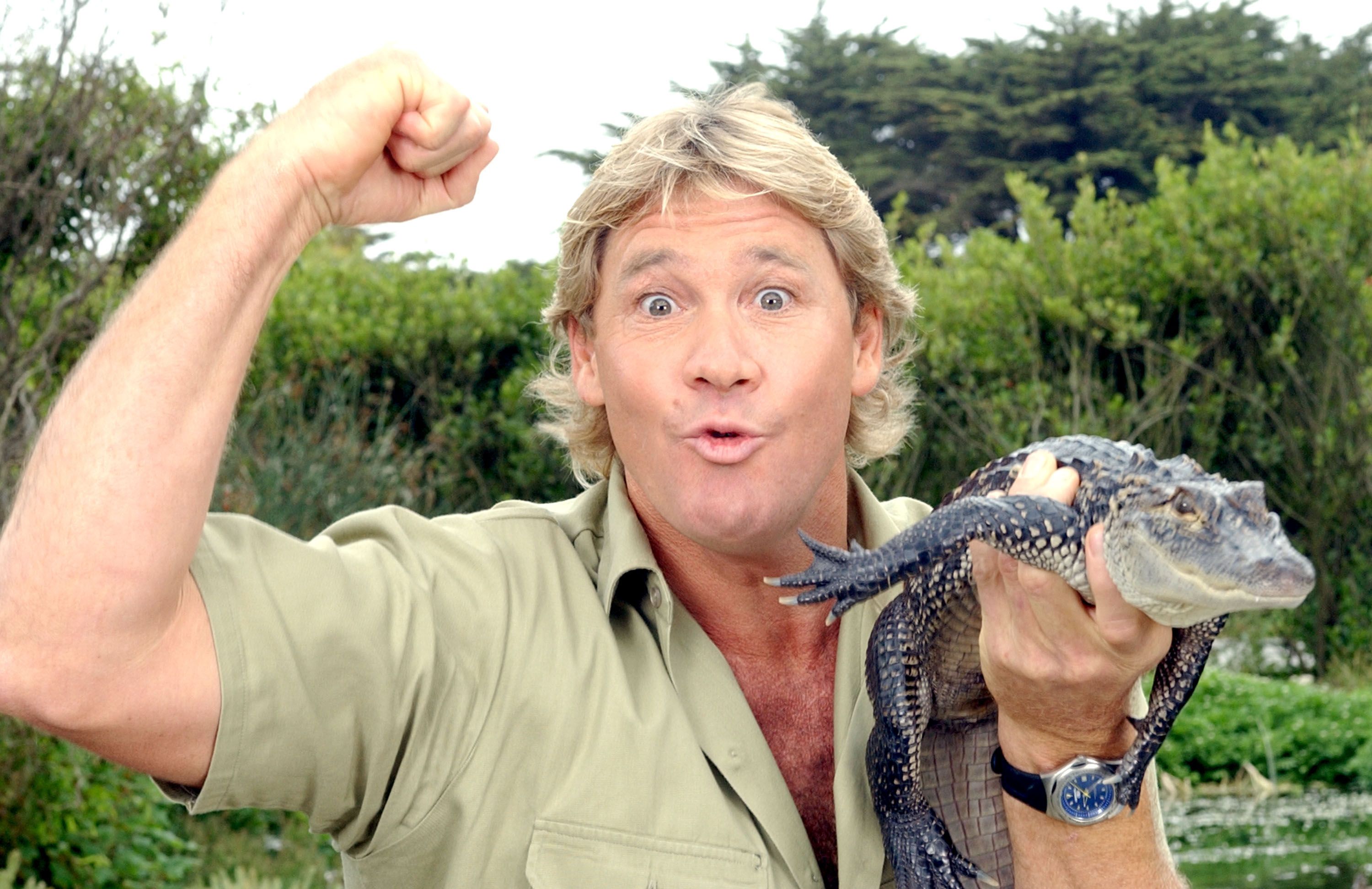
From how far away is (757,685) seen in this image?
8.80 feet

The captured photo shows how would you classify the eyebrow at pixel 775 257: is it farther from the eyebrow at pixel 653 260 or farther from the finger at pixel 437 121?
the finger at pixel 437 121

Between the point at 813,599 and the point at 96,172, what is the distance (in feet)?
14.6

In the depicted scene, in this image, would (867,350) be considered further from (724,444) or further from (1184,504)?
(1184,504)

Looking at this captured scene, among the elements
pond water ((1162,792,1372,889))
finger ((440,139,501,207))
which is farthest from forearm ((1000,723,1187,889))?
pond water ((1162,792,1372,889))

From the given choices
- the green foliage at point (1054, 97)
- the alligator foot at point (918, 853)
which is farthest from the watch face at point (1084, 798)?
the green foliage at point (1054, 97)

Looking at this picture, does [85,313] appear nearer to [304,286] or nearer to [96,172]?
[96,172]

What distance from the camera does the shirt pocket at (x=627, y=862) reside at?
2186 mm

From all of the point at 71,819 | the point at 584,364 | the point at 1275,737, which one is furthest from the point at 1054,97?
the point at 584,364

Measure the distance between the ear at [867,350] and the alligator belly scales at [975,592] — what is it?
37cm

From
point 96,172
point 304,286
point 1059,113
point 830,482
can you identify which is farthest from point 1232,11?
point 830,482

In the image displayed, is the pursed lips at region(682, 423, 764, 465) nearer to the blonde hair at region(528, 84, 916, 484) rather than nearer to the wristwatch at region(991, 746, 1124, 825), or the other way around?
the blonde hair at region(528, 84, 916, 484)

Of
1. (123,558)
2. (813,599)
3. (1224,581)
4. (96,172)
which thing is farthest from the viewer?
(96,172)

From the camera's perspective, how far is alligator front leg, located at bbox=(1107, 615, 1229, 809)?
7.64 feet

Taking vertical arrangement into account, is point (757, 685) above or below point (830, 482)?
below
